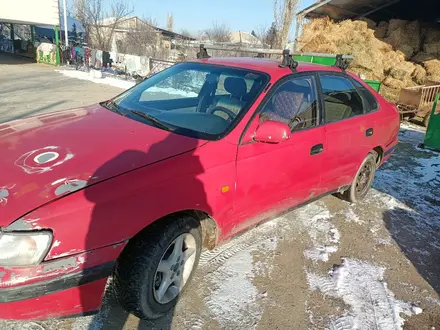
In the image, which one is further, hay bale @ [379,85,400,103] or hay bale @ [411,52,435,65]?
hay bale @ [411,52,435,65]

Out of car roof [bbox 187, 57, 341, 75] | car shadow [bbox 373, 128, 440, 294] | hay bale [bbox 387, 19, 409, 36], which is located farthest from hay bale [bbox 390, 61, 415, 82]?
car roof [bbox 187, 57, 341, 75]

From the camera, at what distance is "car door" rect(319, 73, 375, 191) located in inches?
140

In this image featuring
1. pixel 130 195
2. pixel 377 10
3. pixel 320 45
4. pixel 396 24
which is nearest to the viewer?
pixel 130 195

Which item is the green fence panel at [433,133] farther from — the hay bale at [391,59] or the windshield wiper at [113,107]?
the windshield wiper at [113,107]

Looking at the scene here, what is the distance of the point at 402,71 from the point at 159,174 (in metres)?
12.8

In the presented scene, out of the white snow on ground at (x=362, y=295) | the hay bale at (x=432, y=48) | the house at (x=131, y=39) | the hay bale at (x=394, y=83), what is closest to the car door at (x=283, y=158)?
the white snow on ground at (x=362, y=295)

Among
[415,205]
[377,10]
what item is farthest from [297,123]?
[377,10]

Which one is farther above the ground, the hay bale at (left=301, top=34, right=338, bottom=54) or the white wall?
the white wall

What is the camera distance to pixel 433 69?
1288 centimetres

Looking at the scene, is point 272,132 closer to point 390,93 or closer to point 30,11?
point 390,93

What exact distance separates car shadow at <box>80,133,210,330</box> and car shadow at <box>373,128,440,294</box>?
2.42 metres

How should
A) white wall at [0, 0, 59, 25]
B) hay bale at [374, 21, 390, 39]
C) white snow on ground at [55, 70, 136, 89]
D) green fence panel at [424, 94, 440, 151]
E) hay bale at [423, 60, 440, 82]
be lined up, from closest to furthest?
green fence panel at [424, 94, 440, 151] < hay bale at [423, 60, 440, 82] < white snow on ground at [55, 70, 136, 89] < hay bale at [374, 21, 390, 39] < white wall at [0, 0, 59, 25]

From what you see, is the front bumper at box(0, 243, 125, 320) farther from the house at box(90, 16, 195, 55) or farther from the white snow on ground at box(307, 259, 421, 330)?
the house at box(90, 16, 195, 55)

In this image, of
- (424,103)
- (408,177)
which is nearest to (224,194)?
(408,177)
